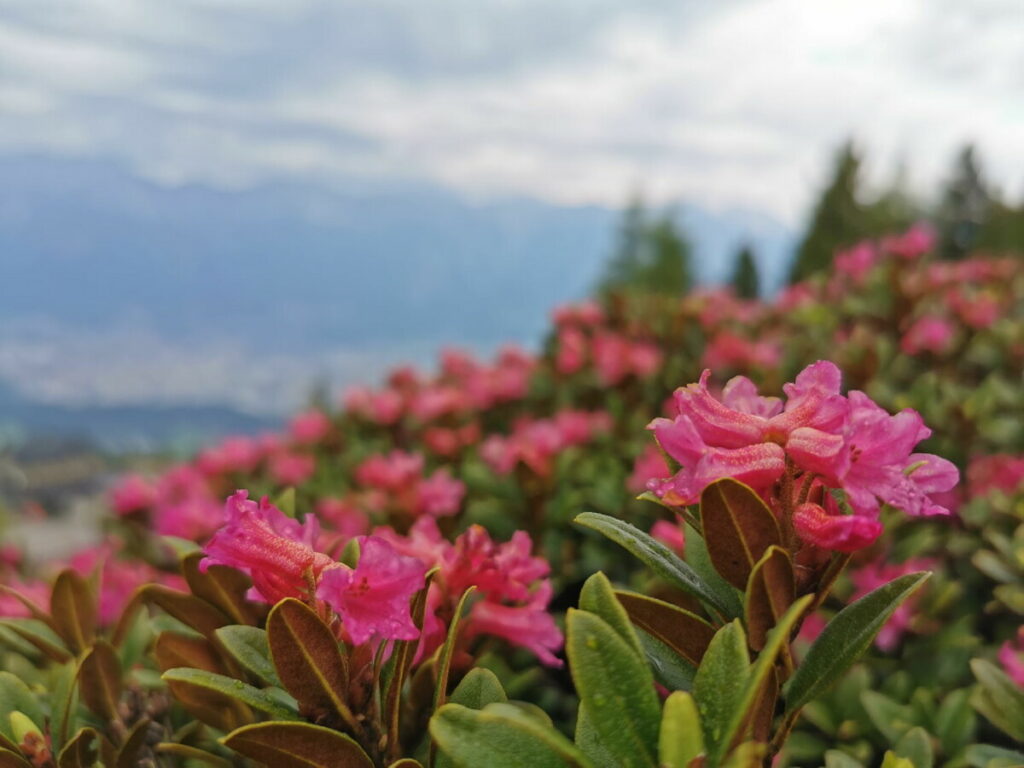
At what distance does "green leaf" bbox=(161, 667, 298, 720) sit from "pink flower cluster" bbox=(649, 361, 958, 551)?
461 millimetres

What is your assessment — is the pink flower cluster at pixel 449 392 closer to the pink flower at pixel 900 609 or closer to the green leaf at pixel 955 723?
the pink flower at pixel 900 609

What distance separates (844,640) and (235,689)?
62 centimetres

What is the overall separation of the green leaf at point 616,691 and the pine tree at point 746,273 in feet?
100

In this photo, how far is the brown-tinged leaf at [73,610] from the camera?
134 cm

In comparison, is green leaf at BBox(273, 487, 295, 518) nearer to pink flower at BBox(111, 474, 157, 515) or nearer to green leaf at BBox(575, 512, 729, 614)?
green leaf at BBox(575, 512, 729, 614)

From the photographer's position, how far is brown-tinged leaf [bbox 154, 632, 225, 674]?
46.0 inches

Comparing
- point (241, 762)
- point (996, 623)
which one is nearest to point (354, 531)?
point (241, 762)

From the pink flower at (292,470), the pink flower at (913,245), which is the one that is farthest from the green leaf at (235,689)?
the pink flower at (913,245)

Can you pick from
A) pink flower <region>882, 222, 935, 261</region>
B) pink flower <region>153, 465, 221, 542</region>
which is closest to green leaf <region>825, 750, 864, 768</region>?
pink flower <region>153, 465, 221, 542</region>

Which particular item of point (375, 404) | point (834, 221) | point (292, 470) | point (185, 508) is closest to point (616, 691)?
point (185, 508)

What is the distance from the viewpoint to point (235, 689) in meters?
0.88

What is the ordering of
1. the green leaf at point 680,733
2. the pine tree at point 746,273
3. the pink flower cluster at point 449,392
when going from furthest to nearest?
1. the pine tree at point 746,273
2. the pink flower cluster at point 449,392
3. the green leaf at point 680,733

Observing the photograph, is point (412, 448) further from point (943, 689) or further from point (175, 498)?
point (943, 689)

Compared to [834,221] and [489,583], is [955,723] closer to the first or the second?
[489,583]
